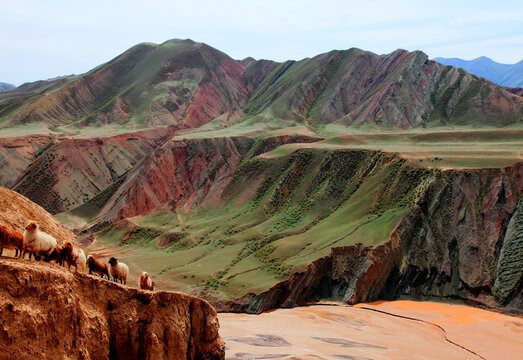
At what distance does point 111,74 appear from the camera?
112 m

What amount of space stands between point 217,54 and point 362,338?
4197 inches

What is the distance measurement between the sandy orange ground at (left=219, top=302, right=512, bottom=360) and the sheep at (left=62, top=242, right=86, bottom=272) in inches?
302

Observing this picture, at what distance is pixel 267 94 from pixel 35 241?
9731 cm

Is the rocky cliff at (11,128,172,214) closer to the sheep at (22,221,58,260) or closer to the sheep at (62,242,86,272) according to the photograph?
the sheep at (62,242,86,272)

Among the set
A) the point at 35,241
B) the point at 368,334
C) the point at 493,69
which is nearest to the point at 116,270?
the point at 35,241

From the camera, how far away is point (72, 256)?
12258 mm

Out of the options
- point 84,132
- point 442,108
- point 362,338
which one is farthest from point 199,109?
point 362,338

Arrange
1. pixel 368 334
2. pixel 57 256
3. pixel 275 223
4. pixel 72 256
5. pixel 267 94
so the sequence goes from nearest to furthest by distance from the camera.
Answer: pixel 57 256 < pixel 72 256 < pixel 368 334 < pixel 275 223 < pixel 267 94

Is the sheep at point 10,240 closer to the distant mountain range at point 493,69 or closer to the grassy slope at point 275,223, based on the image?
the grassy slope at point 275,223

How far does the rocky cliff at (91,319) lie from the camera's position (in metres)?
10.0

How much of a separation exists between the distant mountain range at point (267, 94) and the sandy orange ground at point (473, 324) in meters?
42.2

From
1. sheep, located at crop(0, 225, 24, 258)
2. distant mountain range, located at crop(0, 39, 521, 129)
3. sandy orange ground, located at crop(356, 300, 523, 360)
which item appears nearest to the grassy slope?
sandy orange ground, located at crop(356, 300, 523, 360)

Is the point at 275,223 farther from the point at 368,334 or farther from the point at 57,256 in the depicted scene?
the point at 57,256

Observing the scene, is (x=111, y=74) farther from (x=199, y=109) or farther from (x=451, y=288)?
(x=451, y=288)
